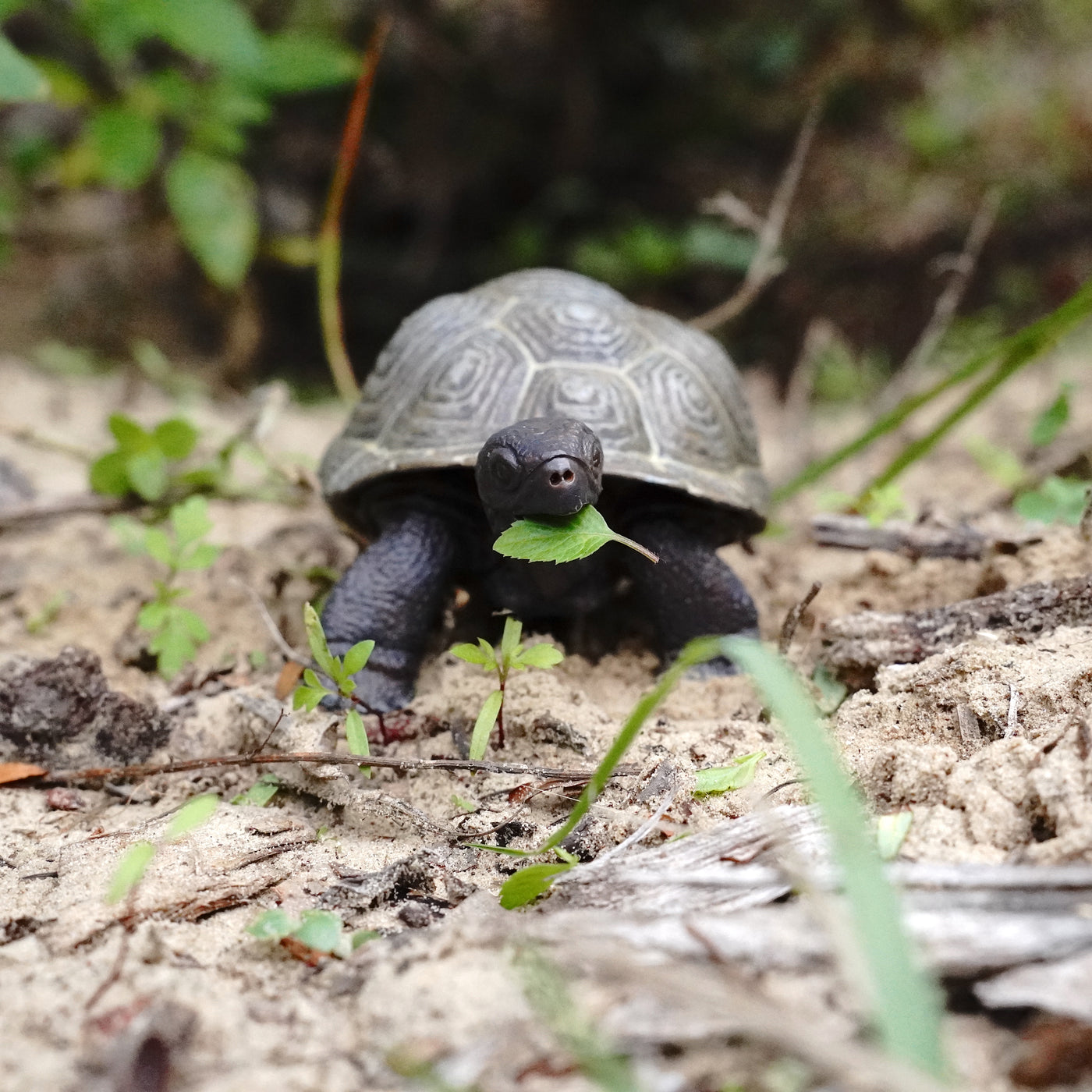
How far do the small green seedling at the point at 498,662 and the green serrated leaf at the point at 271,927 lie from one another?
56 centimetres

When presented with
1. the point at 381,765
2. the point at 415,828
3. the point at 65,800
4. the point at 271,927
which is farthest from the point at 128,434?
the point at 271,927

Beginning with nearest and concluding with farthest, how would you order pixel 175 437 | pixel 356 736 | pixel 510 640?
pixel 356 736 < pixel 510 640 < pixel 175 437

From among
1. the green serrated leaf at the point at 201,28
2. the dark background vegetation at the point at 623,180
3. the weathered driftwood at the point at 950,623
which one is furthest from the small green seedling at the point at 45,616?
the dark background vegetation at the point at 623,180

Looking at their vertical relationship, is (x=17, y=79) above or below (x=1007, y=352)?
above

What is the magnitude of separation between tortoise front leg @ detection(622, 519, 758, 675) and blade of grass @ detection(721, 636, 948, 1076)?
1.43 metres

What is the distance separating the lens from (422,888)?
1626 mm

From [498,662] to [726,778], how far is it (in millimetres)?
548

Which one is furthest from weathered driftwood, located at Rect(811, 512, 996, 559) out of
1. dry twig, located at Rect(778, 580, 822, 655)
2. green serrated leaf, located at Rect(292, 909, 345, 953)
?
green serrated leaf, located at Rect(292, 909, 345, 953)

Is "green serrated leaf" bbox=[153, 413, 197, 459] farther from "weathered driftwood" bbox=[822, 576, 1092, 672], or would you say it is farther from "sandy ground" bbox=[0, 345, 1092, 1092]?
"weathered driftwood" bbox=[822, 576, 1092, 672]

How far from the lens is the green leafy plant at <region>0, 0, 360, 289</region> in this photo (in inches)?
152

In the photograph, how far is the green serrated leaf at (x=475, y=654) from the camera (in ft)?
6.51

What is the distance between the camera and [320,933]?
1409mm

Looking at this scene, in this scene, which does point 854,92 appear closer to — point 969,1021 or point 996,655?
point 996,655

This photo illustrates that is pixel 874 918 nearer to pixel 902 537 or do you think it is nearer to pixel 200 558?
pixel 200 558
